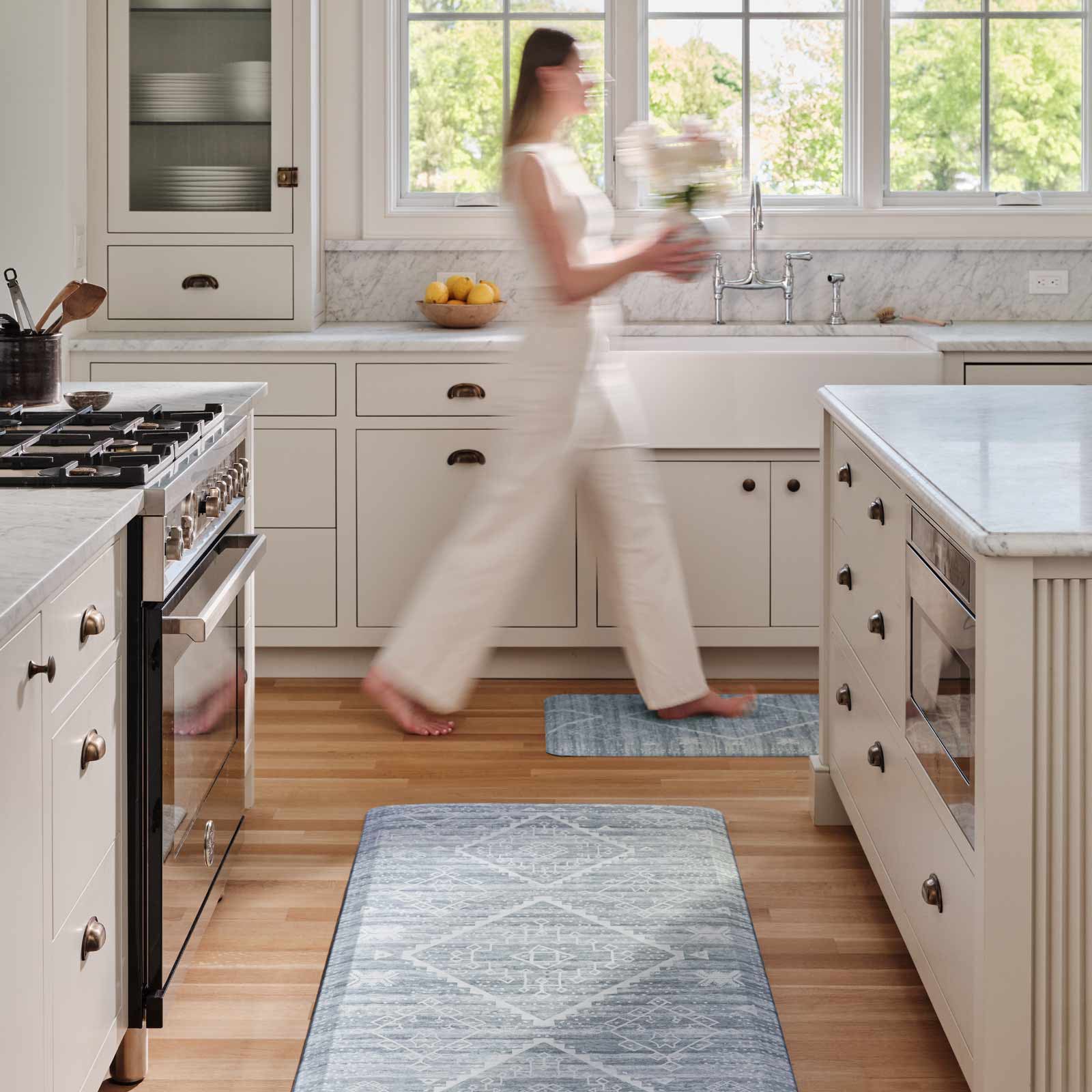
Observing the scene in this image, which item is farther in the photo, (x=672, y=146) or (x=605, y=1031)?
(x=672, y=146)

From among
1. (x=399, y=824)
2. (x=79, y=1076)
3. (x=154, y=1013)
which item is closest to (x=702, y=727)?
(x=399, y=824)

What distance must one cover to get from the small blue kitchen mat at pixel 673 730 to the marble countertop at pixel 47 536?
177 centimetres

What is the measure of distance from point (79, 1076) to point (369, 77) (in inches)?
131

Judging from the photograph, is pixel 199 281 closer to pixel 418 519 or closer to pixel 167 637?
pixel 418 519

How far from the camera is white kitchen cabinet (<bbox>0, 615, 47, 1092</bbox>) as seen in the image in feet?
4.70

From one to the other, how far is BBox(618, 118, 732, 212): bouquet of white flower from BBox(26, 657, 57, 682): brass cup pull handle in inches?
85.0

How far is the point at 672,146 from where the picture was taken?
3.34 m

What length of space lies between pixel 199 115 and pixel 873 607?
2.57m

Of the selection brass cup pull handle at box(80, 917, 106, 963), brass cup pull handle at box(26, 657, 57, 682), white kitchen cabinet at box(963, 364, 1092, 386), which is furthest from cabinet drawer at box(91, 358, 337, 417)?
brass cup pull handle at box(26, 657, 57, 682)

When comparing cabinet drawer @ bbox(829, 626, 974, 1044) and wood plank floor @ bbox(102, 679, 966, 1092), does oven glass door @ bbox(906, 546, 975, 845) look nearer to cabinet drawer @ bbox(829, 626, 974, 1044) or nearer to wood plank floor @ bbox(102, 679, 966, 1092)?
cabinet drawer @ bbox(829, 626, 974, 1044)

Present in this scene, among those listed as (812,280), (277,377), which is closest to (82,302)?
(277,377)

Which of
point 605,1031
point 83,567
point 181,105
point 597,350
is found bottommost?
point 605,1031

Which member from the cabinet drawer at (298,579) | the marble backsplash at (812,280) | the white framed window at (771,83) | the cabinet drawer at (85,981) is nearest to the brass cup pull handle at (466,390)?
the cabinet drawer at (298,579)

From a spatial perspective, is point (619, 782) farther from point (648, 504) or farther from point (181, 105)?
point (181, 105)
